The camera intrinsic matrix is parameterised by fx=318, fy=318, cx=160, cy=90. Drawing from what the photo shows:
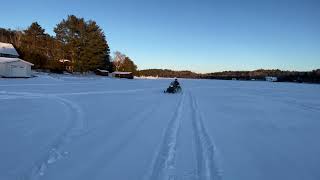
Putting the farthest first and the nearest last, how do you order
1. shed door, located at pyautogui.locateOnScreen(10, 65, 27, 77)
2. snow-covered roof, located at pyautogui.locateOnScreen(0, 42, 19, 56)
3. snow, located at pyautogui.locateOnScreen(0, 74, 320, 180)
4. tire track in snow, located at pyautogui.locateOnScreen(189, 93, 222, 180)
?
snow-covered roof, located at pyautogui.locateOnScreen(0, 42, 19, 56) < shed door, located at pyautogui.locateOnScreen(10, 65, 27, 77) < snow, located at pyautogui.locateOnScreen(0, 74, 320, 180) < tire track in snow, located at pyautogui.locateOnScreen(189, 93, 222, 180)

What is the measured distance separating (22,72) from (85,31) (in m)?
23.9

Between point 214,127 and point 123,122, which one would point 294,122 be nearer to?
point 214,127

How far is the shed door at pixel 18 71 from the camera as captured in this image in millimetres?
45875

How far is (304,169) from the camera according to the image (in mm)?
5684

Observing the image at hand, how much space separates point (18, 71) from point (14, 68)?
676 mm

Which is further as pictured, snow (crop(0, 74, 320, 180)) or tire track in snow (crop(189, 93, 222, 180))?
snow (crop(0, 74, 320, 180))

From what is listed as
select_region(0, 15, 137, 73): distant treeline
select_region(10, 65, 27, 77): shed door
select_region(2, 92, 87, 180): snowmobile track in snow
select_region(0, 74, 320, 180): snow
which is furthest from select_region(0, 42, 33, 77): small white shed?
select_region(2, 92, 87, 180): snowmobile track in snow

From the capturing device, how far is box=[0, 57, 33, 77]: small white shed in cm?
4519

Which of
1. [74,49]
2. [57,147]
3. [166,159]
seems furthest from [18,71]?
[166,159]

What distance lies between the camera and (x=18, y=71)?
4606cm

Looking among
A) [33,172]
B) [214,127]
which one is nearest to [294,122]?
[214,127]

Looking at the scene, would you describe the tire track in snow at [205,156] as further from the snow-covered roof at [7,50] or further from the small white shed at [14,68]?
the snow-covered roof at [7,50]

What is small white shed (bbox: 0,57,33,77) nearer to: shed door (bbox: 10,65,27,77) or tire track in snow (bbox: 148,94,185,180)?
shed door (bbox: 10,65,27,77)

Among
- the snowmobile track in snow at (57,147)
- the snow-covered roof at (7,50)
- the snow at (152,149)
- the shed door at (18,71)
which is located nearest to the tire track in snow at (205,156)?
the snow at (152,149)
